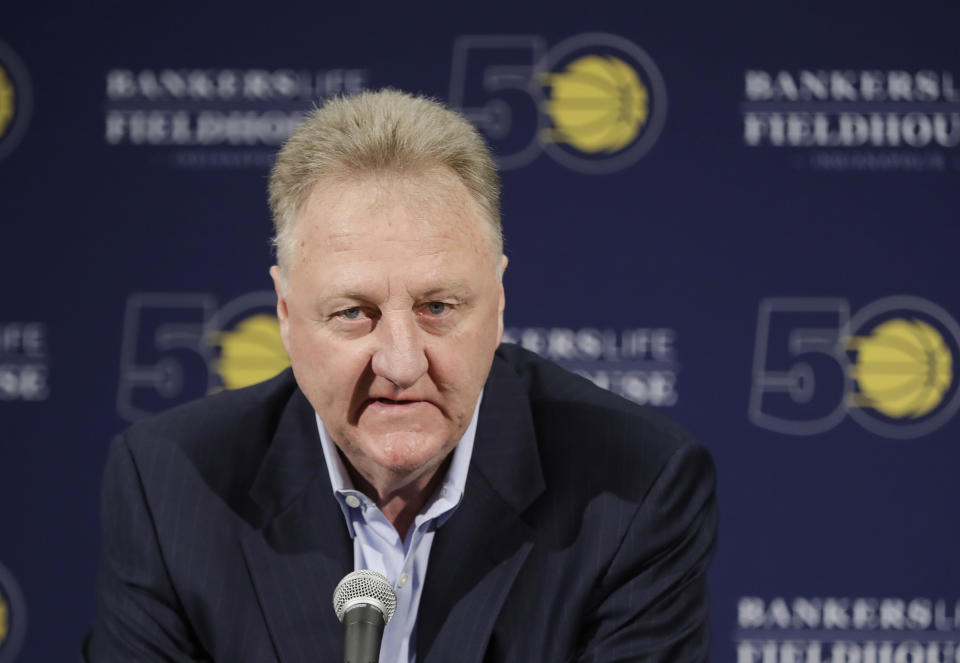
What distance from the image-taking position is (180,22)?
3379mm

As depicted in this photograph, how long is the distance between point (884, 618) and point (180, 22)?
274 centimetres

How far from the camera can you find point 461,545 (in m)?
1.79

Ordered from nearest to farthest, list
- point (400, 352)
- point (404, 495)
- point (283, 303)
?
point (400, 352)
point (283, 303)
point (404, 495)

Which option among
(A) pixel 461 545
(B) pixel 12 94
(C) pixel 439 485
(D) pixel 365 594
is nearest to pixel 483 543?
(A) pixel 461 545

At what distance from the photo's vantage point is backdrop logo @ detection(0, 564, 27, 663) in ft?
11.1

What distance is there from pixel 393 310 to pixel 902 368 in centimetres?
228

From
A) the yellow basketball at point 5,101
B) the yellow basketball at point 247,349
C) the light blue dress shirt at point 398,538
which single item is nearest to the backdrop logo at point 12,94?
the yellow basketball at point 5,101

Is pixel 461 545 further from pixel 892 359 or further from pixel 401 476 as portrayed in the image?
pixel 892 359

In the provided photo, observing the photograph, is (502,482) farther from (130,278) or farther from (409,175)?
(130,278)

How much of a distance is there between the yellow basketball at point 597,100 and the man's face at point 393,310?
1.79 meters

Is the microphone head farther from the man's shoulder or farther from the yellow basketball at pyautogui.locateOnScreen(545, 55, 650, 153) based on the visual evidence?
the yellow basketball at pyautogui.locateOnScreen(545, 55, 650, 153)

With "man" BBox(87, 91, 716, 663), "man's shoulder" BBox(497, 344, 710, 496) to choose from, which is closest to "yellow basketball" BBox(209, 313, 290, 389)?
"man" BBox(87, 91, 716, 663)

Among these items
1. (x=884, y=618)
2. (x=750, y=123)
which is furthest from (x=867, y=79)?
(x=884, y=618)

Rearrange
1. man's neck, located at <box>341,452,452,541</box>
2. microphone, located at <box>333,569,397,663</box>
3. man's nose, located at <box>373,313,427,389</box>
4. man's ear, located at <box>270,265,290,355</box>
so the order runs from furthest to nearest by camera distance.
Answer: man's neck, located at <box>341,452,452,541</box> < man's ear, located at <box>270,265,290,355</box> < man's nose, located at <box>373,313,427,389</box> < microphone, located at <box>333,569,397,663</box>
